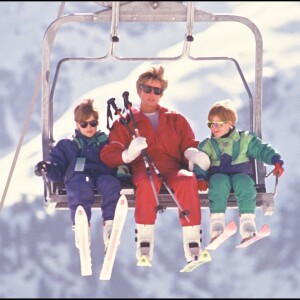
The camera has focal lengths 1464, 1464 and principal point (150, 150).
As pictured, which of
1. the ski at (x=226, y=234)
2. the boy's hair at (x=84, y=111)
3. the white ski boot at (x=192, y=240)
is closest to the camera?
the ski at (x=226, y=234)

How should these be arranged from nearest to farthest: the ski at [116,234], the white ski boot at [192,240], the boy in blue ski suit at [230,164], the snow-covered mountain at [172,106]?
the ski at [116,234], the white ski boot at [192,240], the boy in blue ski suit at [230,164], the snow-covered mountain at [172,106]

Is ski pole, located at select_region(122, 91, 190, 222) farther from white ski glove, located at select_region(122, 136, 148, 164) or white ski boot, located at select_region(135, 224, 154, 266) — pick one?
white ski boot, located at select_region(135, 224, 154, 266)

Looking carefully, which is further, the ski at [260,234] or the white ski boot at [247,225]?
the white ski boot at [247,225]

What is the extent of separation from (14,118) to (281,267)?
112ft

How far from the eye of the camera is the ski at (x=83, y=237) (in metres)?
12.5

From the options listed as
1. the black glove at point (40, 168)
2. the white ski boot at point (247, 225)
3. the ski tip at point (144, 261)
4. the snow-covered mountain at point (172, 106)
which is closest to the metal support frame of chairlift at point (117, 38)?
the black glove at point (40, 168)

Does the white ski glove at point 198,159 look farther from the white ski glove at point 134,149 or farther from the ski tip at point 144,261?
the ski tip at point 144,261

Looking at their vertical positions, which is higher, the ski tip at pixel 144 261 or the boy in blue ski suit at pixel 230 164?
the boy in blue ski suit at pixel 230 164

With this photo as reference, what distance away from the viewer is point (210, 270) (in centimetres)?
15738

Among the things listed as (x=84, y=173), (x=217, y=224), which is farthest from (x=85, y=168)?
(x=217, y=224)

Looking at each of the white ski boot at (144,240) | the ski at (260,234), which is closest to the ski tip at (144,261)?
the white ski boot at (144,240)

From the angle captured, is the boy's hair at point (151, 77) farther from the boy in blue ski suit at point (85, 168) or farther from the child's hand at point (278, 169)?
the child's hand at point (278, 169)

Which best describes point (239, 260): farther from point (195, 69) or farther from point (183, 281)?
point (195, 69)

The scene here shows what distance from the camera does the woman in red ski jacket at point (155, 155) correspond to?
12.6m
